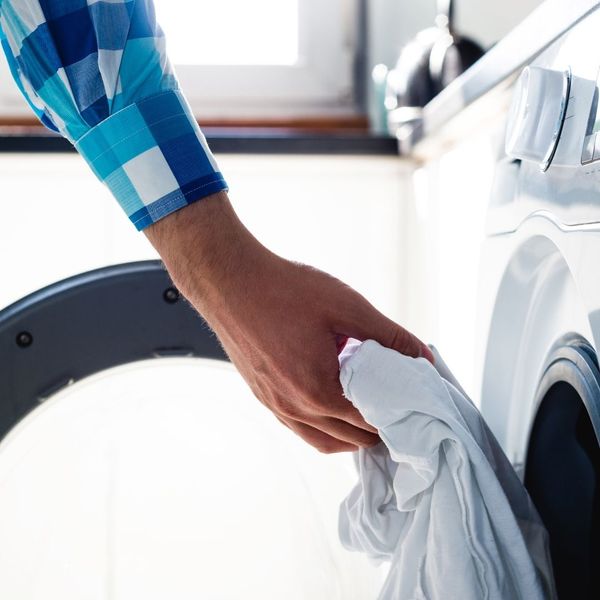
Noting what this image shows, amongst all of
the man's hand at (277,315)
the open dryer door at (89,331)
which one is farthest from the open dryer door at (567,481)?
the open dryer door at (89,331)

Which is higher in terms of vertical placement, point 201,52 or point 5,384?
point 201,52

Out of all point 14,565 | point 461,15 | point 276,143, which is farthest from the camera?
point 461,15

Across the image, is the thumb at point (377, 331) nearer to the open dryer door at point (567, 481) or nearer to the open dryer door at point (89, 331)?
the open dryer door at point (567, 481)

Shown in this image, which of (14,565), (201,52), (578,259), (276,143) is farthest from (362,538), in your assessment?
(201,52)

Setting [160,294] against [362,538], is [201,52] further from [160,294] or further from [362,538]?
[362,538]

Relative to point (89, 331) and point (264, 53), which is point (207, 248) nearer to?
point (89, 331)

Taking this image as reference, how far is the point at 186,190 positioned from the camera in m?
0.57

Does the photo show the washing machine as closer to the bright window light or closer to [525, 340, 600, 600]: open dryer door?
[525, 340, 600, 600]: open dryer door

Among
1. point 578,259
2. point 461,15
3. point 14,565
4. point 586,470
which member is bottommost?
point 14,565

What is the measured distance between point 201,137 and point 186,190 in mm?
54

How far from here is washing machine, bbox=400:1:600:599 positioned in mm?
445

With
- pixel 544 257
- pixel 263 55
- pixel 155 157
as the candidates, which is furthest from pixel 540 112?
pixel 263 55

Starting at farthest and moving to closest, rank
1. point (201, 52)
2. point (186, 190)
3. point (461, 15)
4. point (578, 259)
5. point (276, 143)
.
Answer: point (201, 52) → point (461, 15) → point (276, 143) → point (186, 190) → point (578, 259)

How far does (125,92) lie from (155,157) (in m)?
0.05
